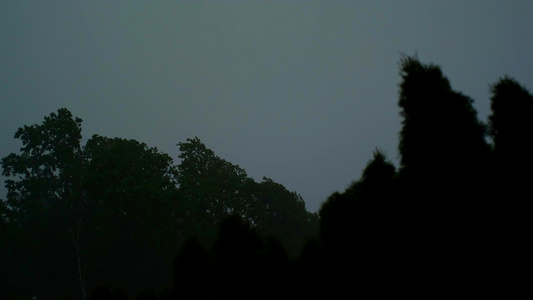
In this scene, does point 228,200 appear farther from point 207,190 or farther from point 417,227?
point 417,227

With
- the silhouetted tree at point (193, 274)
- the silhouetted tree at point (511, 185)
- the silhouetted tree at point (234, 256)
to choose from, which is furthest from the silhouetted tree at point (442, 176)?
the silhouetted tree at point (193, 274)

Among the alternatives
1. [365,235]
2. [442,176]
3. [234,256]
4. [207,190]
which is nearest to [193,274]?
[234,256]

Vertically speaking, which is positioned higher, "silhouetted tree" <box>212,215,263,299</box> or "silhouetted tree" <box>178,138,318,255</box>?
"silhouetted tree" <box>178,138,318,255</box>

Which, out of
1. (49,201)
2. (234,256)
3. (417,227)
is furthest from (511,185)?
(49,201)

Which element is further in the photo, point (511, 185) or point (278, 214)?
point (278, 214)

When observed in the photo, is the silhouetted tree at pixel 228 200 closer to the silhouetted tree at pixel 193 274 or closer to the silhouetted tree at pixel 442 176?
the silhouetted tree at pixel 193 274

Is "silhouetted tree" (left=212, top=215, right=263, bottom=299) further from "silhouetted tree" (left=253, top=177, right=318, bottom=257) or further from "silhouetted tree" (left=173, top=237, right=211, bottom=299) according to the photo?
"silhouetted tree" (left=253, top=177, right=318, bottom=257)

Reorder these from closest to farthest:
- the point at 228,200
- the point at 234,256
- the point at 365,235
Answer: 1. the point at 365,235
2. the point at 234,256
3. the point at 228,200

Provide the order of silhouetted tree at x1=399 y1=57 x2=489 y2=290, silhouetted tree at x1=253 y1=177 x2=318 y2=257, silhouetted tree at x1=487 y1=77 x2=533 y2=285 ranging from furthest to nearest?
silhouetted tree at x1=253 y1=177 x2=318 y2=257
silhouetted tree at x1=399 y1=57 x2=489 y2=290
silhouetted tree at x1=487 y1=77 x2=533 y2=285

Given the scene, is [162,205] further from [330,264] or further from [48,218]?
[330,264]

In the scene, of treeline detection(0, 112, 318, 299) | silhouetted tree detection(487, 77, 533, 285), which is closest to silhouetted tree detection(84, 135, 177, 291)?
treeline detection(0, 112, 318, 299)

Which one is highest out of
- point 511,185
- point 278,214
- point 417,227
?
point 278,214

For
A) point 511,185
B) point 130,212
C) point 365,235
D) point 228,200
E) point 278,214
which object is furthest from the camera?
point 278,214

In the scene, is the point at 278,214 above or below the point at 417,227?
above
